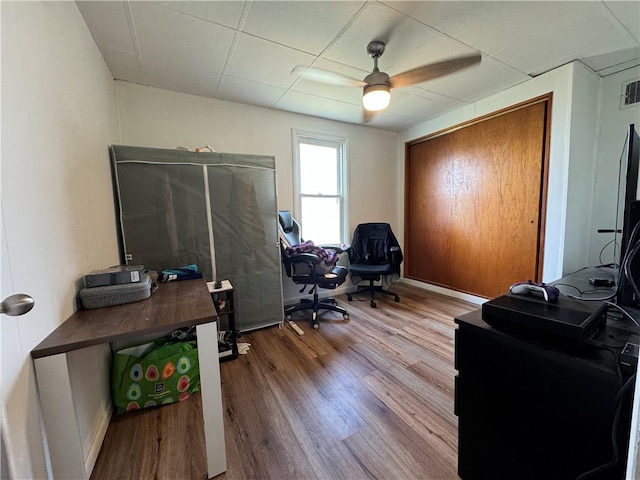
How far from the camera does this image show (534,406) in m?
0.82

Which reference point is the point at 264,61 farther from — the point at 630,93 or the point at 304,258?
the point at 630,93

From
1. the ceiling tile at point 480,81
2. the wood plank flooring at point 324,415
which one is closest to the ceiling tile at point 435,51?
the ceiling tile at point 480,81

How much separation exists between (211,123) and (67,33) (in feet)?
4.62

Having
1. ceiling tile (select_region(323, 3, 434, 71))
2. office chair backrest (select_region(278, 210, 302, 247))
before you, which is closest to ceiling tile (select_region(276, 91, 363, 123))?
ceiling tile (select_region(323, 3, 434, 71))

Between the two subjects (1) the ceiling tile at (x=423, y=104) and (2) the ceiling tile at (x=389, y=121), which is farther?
(2) the ceiling tile at (x=389, y=121)

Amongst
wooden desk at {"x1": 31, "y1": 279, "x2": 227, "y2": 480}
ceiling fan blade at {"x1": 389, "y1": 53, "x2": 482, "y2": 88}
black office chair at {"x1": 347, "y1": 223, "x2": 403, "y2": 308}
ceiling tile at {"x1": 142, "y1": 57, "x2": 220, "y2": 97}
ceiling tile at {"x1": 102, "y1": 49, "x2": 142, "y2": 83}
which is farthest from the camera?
black office chair at {"x1": 347, "y1": 223, "x2": 403, "y2": 308}

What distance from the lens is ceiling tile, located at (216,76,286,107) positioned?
2430 millimetres

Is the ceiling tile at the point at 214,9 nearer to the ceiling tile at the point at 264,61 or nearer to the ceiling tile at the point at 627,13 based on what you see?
the ceiling tile at the point at 264,61

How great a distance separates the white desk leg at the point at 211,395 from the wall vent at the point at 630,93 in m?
3.90

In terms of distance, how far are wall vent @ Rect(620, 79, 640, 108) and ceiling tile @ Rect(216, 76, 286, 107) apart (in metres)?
3.22

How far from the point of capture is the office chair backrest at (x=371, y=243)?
11.5 ft

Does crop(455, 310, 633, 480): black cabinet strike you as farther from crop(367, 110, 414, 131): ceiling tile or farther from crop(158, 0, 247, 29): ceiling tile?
crop(367, 110, 414, 131): ceiling tile

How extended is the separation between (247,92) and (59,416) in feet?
9.03

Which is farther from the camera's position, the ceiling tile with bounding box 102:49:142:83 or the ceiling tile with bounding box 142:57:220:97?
the ceiling tile with bounding box 142:57:220:97
